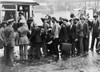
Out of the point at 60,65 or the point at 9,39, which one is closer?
the point at 9,39

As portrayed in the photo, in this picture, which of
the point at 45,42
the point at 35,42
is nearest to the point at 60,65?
the point at 35,42

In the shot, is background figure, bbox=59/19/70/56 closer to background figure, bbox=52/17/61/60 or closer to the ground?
background figure, bbox=52/17/61/60

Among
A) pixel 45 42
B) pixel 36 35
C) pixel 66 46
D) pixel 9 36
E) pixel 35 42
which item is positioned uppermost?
pixel 9 36

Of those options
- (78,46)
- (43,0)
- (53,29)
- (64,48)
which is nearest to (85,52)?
(78,46)

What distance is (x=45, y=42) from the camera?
9.83 m

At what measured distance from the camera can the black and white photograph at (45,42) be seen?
26.5 feet

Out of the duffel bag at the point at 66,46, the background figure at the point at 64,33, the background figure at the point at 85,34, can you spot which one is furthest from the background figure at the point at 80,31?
the duffel bag at the point at 66,46

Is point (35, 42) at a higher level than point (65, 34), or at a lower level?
lower

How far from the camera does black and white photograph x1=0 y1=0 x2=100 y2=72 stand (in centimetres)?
807

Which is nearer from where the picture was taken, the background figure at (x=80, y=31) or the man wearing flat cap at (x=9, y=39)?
the man wearing flat cap at (x=9, y=39)

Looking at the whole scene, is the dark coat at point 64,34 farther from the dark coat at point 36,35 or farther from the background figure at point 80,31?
the dark coat at point 36,35

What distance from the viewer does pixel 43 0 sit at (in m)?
25.1

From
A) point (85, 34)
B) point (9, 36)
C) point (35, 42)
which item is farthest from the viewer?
point (85, 34)

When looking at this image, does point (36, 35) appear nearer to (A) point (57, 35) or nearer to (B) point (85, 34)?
(A) point (57, 35)
